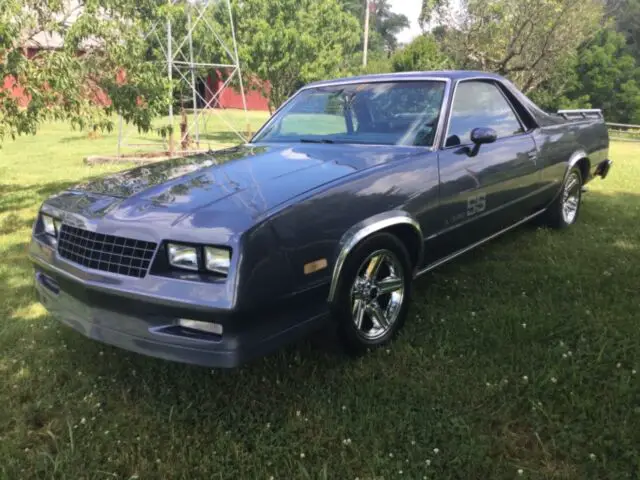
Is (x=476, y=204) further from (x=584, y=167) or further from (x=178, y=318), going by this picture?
(x=584, y=167)

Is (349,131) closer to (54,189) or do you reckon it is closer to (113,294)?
(113,294)

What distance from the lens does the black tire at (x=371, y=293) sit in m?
2.64

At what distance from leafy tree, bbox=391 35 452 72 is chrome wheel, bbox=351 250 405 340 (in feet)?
49.3

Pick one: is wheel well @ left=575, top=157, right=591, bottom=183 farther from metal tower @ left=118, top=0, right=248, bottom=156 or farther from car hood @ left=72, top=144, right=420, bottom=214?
metal tower @ left=118, top=0, right=248, bottom=156

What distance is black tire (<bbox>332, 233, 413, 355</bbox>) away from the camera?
2641 mm

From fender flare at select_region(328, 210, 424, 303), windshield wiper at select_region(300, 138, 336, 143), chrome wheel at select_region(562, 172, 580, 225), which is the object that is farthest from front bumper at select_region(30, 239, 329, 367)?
chrome wheel at select_region(562, 172, 580, 225)

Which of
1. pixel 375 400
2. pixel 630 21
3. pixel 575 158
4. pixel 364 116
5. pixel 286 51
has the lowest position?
pixel 375 400

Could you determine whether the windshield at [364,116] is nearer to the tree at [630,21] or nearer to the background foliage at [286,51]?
the background foliage at [286,51]

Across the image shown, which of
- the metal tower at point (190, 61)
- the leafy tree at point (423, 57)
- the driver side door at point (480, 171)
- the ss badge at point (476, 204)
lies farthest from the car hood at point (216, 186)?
the leafy tree at point (423, 57)

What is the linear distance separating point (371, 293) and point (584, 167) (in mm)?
3695

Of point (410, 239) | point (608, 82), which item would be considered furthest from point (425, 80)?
point (608, 82)

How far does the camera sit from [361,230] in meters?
2.64

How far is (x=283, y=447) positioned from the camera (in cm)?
228

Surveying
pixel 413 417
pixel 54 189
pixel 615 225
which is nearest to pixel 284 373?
pixel 413 417
